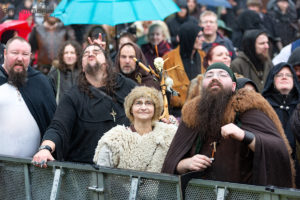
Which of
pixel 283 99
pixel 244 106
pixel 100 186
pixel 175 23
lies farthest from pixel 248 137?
pixel 175 23

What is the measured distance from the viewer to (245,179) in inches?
191

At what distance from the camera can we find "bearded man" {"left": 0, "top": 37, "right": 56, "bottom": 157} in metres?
6.32

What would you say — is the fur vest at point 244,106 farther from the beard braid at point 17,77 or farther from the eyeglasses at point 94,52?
the beard braid at point 17,77

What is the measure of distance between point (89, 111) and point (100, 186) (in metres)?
1.45

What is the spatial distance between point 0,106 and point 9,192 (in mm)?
1006

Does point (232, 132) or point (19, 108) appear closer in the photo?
point (232, 132)

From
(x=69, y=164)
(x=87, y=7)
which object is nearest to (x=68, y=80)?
(x=87, y=7)

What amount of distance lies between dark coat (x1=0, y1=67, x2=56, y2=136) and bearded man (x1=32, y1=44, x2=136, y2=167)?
43 centimetres

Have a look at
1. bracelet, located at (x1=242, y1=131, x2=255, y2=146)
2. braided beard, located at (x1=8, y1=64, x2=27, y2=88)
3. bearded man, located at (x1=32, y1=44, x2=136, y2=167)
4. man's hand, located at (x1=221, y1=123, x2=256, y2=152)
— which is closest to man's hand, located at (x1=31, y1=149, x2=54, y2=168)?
bearded man, located at (x1=32, y1=44, x2=136, y2=167)

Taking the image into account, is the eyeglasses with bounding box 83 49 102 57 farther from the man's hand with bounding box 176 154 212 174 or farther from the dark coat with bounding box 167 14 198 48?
the dark coat with bounding box 167 14 198 48

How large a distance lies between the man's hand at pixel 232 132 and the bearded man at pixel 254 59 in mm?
3917

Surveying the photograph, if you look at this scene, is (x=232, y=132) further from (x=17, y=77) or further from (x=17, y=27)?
(x=17, y=27)

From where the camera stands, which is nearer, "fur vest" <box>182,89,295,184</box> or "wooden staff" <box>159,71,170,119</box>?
"fur vest" <box>182,89,295,184</box>

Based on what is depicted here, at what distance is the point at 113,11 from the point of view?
24.3ft
